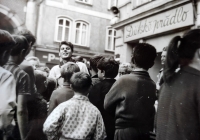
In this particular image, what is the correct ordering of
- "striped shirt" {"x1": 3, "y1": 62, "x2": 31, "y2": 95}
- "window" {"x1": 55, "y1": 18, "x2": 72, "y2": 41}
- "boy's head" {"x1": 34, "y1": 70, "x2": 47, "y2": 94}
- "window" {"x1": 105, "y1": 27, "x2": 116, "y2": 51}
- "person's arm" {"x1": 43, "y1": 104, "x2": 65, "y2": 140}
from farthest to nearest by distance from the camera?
"window" {"x1": 105, "y1": 27, "x2": 116, "y2": 51} < "window" {"x1": 55, "y1": 18, "x2": 72, "y2": 41} < "boy's head" {"x1": 34, "y1": 70, "x2": 47, "y2": 94} < "striped shirt" {"x1": 3, "y1": 62, "x2": 31, "y2": 95} < "person's arm" {"x1": 43, "y1": 104, "x2": 65, "y2": 140}

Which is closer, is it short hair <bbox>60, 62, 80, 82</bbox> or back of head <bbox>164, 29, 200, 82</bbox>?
back of head <bbox>164, 29, 200, 82</bbox>

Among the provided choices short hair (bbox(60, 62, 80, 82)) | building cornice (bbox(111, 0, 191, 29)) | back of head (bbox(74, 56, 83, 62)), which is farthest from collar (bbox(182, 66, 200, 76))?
back of head (bbox(74, 56, 83, 62))

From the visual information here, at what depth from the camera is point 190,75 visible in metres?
0.76

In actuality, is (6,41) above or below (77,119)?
above

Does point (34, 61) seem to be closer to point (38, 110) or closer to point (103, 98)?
point (38, 110)

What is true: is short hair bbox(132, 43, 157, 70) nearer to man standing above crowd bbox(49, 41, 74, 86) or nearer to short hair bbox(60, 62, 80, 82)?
short hair bbox(60, 62, 80, 82)

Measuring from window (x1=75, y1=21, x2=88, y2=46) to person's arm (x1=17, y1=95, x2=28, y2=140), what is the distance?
45 cm

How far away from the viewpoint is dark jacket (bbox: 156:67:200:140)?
2.33ft

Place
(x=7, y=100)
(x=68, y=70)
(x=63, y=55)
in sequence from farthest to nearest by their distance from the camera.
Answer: (x=63, y=55) < (x=68, y=70) < (x=7, y=100)

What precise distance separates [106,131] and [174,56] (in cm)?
56

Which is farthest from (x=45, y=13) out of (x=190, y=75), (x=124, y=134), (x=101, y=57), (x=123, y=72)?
(x=190, y=75)

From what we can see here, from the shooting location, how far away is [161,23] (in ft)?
3.54

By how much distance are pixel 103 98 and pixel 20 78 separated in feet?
1.38

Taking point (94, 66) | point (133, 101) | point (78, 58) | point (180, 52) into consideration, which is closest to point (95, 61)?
point (94, 66)
